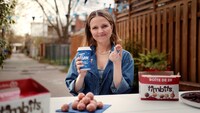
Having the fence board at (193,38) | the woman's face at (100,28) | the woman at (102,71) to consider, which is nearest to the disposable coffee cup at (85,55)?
the woman at (102,71)

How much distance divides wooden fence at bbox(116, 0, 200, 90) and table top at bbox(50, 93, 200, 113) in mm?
2512

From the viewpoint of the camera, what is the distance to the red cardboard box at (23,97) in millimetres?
667

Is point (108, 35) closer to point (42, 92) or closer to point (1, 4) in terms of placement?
point (42, 92)

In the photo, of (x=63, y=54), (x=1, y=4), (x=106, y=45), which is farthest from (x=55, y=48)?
(x=106, y=45)

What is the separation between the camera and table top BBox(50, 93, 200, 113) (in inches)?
43.6

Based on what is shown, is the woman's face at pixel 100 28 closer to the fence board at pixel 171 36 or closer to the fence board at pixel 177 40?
the fence board at pixel 177 40

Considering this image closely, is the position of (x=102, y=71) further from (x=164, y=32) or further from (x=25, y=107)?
(x=164, y=32)

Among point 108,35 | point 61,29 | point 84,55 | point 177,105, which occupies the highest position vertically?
point 61,29

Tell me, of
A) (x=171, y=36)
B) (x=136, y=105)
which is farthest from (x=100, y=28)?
(x=171, y=36)

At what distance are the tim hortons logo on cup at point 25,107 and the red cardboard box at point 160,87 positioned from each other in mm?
694

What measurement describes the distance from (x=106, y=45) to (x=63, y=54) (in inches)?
648

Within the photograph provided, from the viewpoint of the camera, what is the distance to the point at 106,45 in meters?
1.83

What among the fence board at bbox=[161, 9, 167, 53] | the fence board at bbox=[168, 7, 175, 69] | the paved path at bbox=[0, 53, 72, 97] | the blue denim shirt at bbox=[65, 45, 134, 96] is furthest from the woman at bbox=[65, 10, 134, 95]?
the fence board at bbox=[161, 9, 167, 53]

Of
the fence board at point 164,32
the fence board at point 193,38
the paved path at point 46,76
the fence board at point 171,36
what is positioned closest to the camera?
the paved path at point 46,76
